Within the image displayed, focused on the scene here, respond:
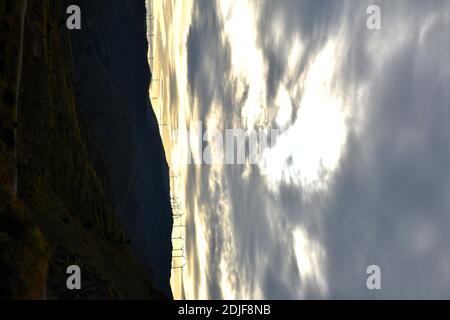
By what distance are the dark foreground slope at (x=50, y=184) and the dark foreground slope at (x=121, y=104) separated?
15321 mm

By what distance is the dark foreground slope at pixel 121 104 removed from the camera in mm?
125812

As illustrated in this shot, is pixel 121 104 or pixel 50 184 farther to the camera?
pixel 121 104

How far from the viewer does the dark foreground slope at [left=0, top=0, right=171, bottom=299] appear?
186 ft

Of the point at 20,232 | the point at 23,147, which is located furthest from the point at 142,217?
the point at 20,232

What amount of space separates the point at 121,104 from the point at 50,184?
2846 inches

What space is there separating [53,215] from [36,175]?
6.34 meters

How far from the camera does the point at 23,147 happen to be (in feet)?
233

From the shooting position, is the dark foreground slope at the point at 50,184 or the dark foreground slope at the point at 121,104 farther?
the dark foreground slope at the point at 121,104

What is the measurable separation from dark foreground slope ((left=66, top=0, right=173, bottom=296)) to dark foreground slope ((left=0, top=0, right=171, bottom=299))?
50.3ft

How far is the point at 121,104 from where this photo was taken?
147875 mm

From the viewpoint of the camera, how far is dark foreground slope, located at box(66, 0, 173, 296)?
12581cm

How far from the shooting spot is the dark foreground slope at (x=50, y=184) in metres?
56.8

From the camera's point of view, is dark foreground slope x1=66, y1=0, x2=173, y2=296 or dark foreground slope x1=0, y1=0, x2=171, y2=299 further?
dark foreground slope x1=66, y1=0, x2=173, y2=296
